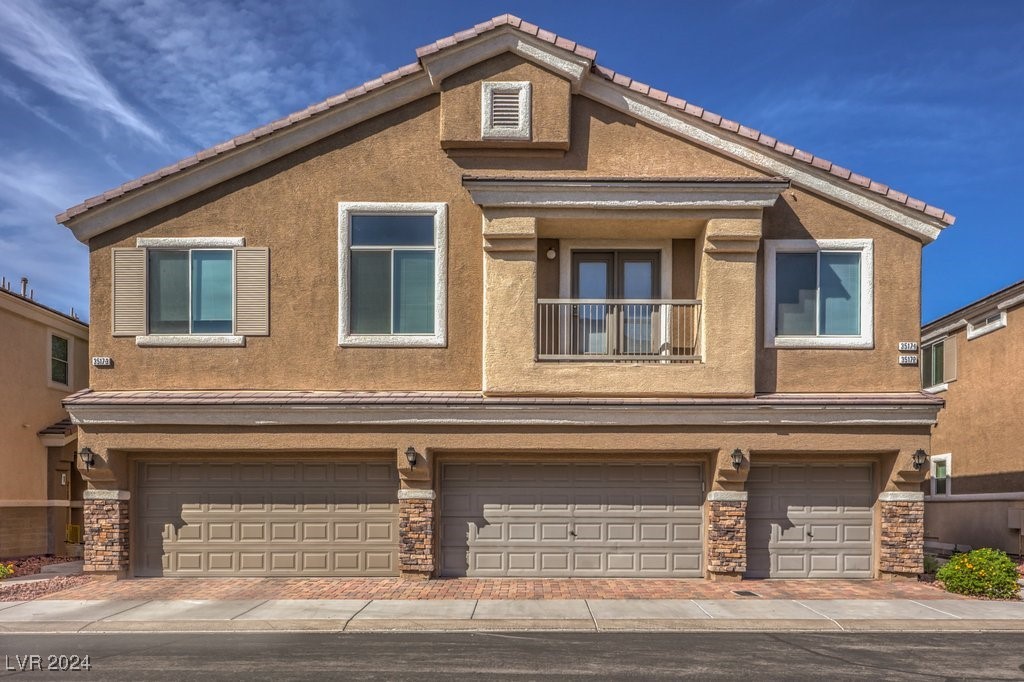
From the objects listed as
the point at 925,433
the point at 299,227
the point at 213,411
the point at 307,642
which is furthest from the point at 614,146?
the point at 307,642

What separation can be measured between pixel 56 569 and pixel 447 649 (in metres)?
9.86

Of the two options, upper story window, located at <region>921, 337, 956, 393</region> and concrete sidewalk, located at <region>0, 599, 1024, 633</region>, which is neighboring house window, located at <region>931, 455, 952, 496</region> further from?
concrete sidewalk, located at <region>0, 599, 1024, 633</region>

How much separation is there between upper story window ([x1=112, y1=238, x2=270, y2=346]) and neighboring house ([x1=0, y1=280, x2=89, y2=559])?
5.20 metres

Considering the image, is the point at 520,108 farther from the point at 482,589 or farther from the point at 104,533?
the point at 104,533

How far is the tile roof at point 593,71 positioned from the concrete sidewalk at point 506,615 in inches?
256

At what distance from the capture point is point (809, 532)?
12.9m

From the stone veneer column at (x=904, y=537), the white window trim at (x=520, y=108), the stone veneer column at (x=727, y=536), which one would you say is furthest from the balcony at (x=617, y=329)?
the stone veneer column at (x=904, y=537)

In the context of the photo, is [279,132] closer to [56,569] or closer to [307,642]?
[307,642]

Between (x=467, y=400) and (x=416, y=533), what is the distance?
2.47m

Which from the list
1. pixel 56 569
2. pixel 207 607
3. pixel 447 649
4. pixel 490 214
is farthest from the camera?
pixel 56 569

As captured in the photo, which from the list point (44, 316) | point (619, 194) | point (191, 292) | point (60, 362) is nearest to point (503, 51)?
point (619, 194)

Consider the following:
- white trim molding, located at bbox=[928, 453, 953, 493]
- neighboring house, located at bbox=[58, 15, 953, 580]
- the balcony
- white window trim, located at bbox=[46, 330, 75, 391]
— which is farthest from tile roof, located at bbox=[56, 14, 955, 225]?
white trim molding, located at bbox=[928, 453, 953, 493]

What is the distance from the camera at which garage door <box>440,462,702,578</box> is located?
1283 cm

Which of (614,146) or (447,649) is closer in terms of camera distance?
(447,649)
